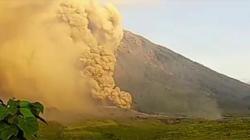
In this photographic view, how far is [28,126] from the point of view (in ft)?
17.4

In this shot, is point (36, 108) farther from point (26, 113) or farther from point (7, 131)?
point (7, 131)

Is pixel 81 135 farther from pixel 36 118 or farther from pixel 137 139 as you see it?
pixel 36 118

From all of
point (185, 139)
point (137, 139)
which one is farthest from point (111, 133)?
point (185, 139)

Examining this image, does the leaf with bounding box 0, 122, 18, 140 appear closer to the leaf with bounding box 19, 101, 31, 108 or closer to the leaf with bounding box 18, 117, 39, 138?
the leaf with bounding box 18, 117, 39, 138

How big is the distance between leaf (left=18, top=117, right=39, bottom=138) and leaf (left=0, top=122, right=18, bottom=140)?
0.08m

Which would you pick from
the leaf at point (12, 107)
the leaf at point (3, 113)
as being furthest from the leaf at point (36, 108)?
the leaf at point (3, 113)

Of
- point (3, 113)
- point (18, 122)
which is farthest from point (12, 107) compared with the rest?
point (18, 122)

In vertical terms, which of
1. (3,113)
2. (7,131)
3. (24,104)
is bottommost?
(7,131)

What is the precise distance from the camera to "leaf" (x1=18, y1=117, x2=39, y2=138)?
17.2 ft

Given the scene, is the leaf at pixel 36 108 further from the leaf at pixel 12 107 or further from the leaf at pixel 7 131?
the leaf at pixel 7 131

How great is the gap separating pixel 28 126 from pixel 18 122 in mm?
106

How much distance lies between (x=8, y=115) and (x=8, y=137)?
219mm

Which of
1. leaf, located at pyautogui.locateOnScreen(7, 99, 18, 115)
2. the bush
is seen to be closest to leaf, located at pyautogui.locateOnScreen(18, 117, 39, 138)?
the bush

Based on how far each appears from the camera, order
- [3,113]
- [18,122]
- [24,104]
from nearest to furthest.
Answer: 1. [18,122]
2. [3,113]
3. [24,104]
